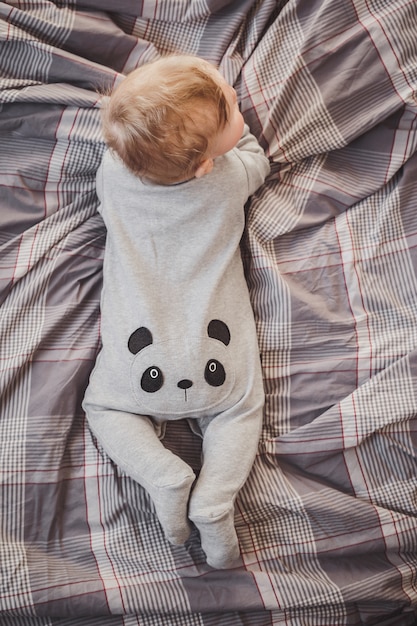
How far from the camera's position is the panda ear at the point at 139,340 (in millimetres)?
1103

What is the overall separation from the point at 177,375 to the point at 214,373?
7 centimetres

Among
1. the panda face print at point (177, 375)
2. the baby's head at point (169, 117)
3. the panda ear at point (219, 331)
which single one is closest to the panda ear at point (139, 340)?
the panda face print at point (177, 375)

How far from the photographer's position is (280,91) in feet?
→ 4.06

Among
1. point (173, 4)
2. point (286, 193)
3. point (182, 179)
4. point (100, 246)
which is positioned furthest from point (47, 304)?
point (173, 4)

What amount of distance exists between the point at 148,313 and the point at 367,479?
0.51 m

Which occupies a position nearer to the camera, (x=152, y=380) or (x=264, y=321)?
(x=152, y=380)

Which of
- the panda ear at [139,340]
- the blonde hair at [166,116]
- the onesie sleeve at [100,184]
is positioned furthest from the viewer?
the onesie sleeve at [100,184]

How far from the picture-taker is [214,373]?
1098 millimetres

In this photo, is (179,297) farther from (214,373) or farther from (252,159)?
(252,159)

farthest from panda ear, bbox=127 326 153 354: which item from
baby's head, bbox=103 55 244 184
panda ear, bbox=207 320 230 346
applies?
baby's head, bbox=103 55 244 184

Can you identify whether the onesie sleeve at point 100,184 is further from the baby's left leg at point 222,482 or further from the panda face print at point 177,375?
the baby's left leg at point 222,482

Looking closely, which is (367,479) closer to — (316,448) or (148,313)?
(316,448)

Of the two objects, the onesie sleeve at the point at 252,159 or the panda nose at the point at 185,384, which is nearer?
the panda nose at the point at 185,384

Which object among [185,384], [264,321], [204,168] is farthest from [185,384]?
[204,168]
